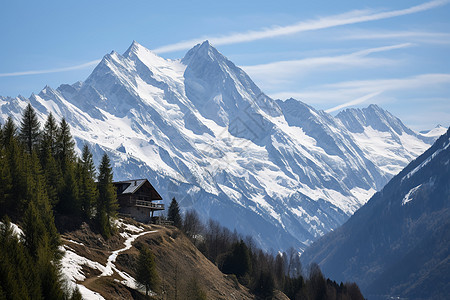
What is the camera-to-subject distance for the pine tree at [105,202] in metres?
90.8

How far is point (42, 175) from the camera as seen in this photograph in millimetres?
87000

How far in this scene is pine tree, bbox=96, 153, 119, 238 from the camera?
9081cm

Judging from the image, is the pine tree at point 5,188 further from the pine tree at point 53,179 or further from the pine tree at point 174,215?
the pine tree at point 174,215

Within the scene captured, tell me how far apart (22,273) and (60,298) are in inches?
168

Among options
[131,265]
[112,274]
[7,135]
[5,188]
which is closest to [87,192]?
[131,265]

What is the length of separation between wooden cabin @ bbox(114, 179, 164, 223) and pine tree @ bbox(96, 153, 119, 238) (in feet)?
59.3

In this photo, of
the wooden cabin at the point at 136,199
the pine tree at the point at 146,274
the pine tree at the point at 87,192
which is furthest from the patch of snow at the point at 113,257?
the wooden cabin at the point at 136,199

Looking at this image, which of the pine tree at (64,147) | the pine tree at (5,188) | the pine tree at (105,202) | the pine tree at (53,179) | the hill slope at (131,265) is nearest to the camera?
the hill slope at (131,265)

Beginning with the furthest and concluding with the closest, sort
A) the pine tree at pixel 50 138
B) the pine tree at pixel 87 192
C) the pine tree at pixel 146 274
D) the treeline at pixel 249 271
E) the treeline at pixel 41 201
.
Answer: the treeline at pixel 249 271 < the pine tree at pixel 50 138 < the pine tree at pixel 87 192 < the pine tree at pixel 146 274 < the treeline at pixel 41 201

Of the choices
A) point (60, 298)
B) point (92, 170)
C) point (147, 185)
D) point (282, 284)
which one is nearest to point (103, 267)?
point (60, 298)

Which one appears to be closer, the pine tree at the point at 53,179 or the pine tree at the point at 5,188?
the pine tree at the point at 5,188

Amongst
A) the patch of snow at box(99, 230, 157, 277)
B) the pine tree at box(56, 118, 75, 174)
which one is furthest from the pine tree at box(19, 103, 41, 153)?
the patch of snow at box(99, 230, 157, 277)

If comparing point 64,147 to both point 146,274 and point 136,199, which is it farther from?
point 146,274

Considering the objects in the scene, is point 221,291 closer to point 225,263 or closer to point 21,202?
point 225,263
